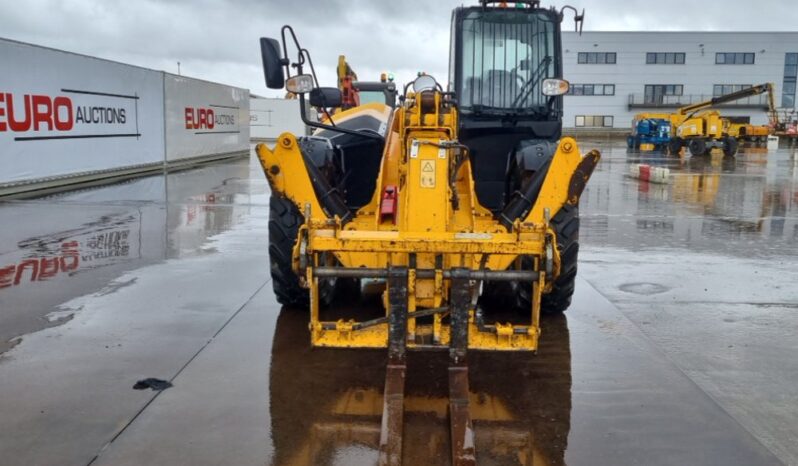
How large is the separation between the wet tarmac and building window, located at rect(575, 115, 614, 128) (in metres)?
54.7

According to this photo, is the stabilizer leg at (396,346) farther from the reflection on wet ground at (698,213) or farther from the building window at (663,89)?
the building window at (663,89)

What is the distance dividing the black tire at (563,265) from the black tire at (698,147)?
105 feet

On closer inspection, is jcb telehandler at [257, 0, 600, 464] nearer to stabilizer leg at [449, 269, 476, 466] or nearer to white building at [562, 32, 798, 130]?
stabilizer leg at [449, 269, 476, 466]

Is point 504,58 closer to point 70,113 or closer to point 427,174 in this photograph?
point 427,174

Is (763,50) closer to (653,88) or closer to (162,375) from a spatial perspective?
(653,88)

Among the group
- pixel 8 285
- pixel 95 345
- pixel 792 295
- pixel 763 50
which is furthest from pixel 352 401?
pixel 763 50

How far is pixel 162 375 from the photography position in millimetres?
4395

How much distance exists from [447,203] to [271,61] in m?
1.61

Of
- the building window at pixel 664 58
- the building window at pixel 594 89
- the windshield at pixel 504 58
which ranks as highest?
the building window at pixel 664 58

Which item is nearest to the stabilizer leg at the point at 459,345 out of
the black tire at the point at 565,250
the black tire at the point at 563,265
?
the black tire at the point at 563,265

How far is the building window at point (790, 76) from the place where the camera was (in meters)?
60.8

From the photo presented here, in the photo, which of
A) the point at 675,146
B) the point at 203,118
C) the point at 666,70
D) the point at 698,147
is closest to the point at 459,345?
the point at 203,118

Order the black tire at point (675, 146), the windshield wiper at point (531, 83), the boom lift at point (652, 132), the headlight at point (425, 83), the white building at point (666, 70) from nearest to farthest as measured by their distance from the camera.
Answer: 1. the headlight at point (425, 83)
2. the windshield wiper at point (531, 83)
3. the black tire at point (675, 146)
4. the boom lift at point (652, 132)
5. the white building at point (666, 70)

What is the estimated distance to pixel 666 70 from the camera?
60969mm
